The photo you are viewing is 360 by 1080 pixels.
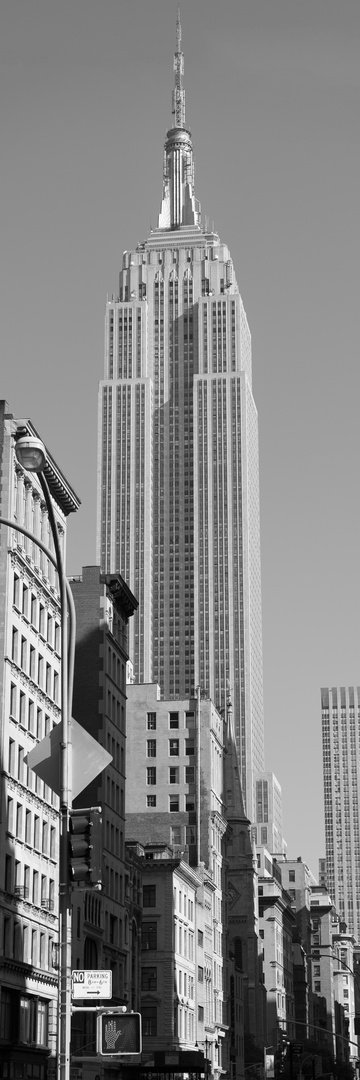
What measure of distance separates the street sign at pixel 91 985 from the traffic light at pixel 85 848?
3.78 m

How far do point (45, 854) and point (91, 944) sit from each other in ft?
54.0

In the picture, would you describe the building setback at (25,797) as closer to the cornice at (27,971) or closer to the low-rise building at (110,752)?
the cornice at (27,971)

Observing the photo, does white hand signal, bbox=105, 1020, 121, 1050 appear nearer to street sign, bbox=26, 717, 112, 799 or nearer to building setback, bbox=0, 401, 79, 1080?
building setback, bbox=0, 401, 79, 1080

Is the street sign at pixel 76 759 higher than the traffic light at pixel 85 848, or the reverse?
the street sign at pixel 76 759

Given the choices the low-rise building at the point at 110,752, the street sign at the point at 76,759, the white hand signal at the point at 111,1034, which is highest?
the low-rise building at the point at 110,752

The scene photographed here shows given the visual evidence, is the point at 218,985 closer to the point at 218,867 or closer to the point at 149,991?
the point at 218,867

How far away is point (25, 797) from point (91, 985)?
38.5 m

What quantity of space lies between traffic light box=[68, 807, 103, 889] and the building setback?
36.3 metres

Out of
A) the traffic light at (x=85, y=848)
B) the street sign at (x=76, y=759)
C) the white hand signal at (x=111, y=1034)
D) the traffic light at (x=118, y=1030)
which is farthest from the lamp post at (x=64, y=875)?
the white hand signal at (x=111, y=1034)

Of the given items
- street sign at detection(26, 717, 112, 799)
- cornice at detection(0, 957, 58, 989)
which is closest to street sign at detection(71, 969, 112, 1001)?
street sign at detection(26, 717, 112, 799)

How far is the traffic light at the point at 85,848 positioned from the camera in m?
28.6

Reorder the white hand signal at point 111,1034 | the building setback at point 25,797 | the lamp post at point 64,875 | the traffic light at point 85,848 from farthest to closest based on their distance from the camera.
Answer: the building setback at point 25,797 → the white hand signal at point 111,1034 → the lamp post at point 64,875 → the traffic light at point 85,848

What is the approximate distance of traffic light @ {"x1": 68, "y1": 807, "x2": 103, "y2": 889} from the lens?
28578 mm

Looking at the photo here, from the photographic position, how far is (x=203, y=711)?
137375mm
